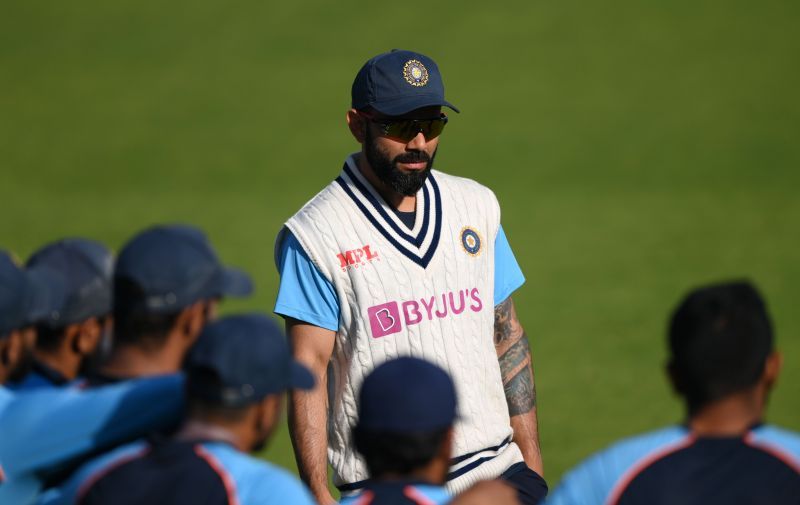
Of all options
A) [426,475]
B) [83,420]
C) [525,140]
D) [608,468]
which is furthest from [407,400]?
[525,140]

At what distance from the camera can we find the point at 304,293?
490 centimetres

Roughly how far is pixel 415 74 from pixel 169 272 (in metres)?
1.80

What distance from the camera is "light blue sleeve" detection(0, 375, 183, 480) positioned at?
3.51 meters

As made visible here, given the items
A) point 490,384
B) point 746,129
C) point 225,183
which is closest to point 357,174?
point 490,384

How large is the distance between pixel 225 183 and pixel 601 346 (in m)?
6.50

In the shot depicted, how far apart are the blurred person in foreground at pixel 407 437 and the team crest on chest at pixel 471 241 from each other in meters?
1.74

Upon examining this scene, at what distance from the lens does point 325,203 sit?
16.6ft

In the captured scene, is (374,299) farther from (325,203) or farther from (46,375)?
(46,375)

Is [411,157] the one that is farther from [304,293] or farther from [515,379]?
[515,379]

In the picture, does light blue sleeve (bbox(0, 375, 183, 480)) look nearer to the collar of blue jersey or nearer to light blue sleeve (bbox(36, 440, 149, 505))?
light blue sleeve (bbox(36, 440, 149, 505))

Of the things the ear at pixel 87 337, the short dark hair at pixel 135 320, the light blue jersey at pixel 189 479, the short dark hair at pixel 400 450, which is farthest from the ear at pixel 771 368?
the ear at pixel 87 337

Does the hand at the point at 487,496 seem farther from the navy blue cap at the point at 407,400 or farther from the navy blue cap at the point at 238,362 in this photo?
the navy blue cap at the point at 238,362

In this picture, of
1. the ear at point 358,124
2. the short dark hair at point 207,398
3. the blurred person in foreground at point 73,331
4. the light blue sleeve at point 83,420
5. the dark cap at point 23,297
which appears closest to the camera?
the short dark hair at point 207,398

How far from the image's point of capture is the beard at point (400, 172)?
16.5 ft
